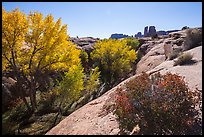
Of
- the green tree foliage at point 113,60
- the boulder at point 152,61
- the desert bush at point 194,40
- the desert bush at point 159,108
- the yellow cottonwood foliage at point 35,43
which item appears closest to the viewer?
the desert bush at point 159,108

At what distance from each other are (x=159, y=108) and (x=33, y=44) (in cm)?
1241

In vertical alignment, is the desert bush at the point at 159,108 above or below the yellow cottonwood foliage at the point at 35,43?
below

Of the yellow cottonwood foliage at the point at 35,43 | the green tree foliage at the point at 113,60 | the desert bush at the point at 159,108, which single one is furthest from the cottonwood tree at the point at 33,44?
the green tree foliage at the point at 113,60

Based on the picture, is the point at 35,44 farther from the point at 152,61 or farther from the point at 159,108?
the point at 152,61

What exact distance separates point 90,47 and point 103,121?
32.4 m

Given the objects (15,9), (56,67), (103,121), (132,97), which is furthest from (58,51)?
(132,97)

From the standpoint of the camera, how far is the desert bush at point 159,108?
6.14m

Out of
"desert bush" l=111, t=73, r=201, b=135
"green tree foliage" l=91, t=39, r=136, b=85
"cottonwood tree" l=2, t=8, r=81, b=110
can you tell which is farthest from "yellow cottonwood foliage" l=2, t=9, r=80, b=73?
"green tree foliage" l=91, t=39, r=136, b=85

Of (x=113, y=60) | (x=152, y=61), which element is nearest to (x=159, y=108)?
(x=152, y=61)

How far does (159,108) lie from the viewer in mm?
6199

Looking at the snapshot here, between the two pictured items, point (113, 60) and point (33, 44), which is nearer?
point (33, 44)

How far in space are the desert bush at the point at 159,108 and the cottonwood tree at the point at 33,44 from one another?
10649 mm

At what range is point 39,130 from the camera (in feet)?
44.1

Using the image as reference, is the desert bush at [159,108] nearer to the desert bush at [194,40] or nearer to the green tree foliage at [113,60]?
the desert bush at [194,40]
